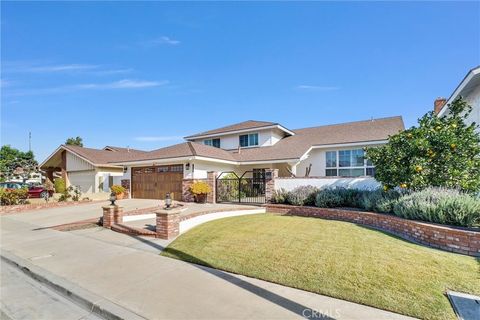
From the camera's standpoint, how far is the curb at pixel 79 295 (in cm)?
381

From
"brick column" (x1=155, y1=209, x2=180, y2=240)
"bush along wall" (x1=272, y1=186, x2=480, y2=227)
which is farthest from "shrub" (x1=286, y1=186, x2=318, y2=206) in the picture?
"brick column" (x1=155, y1=209, x2=180, y2=240)

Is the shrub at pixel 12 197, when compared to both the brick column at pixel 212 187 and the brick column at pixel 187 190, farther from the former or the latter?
the brick column at pixel 212 187

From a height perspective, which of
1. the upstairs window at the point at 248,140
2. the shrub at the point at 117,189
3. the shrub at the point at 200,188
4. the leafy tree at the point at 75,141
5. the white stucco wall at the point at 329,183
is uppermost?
the leafy tree at the point at 75,141

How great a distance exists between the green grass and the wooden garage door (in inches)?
387

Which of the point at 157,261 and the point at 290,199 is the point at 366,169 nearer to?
the point at 290,199

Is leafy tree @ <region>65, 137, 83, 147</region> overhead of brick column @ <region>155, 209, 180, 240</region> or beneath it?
overhead

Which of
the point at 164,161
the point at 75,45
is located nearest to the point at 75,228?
the point at 164,161

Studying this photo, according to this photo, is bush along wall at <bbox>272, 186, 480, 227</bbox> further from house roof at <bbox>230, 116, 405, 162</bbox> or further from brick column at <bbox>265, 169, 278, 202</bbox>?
house roof at <bbox>230, 116, 405, 162</bbox>

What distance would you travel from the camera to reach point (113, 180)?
22844 millimetres

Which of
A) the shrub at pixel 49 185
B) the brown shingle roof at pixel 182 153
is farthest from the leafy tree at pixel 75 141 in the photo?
the brown shingle roof at pixel 182 153

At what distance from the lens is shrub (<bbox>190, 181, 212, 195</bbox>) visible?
14883 millimetres

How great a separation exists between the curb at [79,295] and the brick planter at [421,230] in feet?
21.6

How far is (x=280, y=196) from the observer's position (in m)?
12.5

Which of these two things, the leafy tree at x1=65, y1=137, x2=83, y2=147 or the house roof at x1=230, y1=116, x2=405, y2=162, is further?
the leafy tree at x1=65, y1=137, x2=83, y2=147
